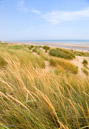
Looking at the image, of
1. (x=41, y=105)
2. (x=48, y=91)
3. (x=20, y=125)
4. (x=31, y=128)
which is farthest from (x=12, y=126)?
(x=48, y=91)

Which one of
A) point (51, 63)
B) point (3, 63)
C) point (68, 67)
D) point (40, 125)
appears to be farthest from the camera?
point (51, 63)

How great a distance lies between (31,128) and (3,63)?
3358 mm

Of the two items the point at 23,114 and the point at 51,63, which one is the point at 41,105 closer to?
the point at 23,114

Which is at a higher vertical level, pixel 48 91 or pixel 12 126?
pixel 48 91

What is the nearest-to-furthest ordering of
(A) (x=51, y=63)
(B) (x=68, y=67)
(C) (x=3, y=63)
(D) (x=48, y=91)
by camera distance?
(D) (x=48, y=91), (C) (x=3, y=63), (B) (x=68, y=67), (A) (x=51, y=63)

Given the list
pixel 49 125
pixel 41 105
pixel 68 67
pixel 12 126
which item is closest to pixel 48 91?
pixel 41 105

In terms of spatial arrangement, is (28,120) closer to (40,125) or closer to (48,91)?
(40,125)

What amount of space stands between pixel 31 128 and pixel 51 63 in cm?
431

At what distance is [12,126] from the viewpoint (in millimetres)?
926

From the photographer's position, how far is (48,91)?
4.09 feet

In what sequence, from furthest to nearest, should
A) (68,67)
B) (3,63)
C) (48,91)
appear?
1. (68,67)
2. (3,63)
3. (48,91)

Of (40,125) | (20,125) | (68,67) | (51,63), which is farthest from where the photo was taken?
(51,63)

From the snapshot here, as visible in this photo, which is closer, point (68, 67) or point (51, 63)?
point (68, 67)

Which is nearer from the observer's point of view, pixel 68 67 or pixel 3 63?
pixel 3 63
